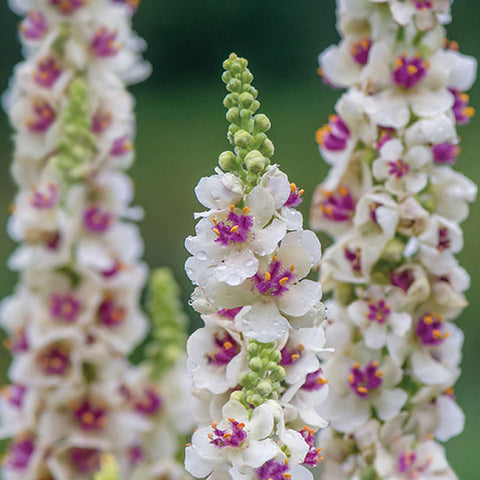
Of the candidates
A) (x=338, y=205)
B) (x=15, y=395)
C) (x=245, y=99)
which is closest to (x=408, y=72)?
(x=338, y=205)

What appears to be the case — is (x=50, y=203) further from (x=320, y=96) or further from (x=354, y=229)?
(x=320, y=96)

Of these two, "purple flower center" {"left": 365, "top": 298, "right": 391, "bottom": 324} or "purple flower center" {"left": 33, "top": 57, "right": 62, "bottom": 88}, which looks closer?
"purple flower center" {"left": 365, "top": 298, "right": 391, "bottom": 324}

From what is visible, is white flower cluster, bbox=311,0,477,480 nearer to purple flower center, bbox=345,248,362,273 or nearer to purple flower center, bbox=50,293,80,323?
purple flower center, bbox=345,248,362,273

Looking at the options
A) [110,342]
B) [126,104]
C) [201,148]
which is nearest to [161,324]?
[110,342]

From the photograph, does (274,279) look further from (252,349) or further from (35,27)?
(35,27)

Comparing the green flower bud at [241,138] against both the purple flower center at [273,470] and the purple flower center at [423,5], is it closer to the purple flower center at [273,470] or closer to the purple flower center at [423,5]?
the purple flower center at [273,470]

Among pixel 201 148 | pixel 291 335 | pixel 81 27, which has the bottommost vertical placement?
pixel 291 335

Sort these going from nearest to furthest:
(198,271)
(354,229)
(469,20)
Answer: (198,271), (354,229), (469,20)

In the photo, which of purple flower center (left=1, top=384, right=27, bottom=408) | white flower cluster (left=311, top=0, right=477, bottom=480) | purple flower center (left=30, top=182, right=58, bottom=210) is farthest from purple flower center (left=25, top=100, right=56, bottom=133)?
white flower cluster (left=311, top=0, right=477, bottom=480)
